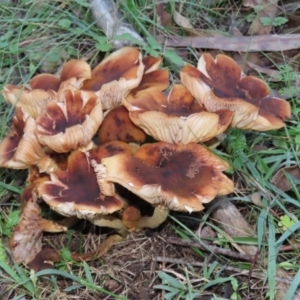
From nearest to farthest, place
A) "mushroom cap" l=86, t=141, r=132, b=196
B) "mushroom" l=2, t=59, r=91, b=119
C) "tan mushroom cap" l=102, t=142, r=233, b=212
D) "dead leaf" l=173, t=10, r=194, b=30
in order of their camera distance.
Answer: "tan mushroom cap" l=102, t=142, r=233, b=212 → "mushroom cap" l=86, t=141, r=132, b=196 → "mushroom" l=2, t=59, r=91, b=119 → "dead leaf" l=173, t=10, r=194, b=30

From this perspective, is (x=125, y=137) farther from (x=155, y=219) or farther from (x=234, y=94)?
(x=234, y=94)

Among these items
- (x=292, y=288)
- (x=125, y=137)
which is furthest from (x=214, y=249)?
(x=125, y=137)

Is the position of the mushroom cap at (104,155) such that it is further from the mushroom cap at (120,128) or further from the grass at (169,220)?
the grass at (169,220)

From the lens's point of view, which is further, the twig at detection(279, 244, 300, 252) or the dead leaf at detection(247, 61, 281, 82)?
the dead leaf at detection(247, 61, 281, 82)

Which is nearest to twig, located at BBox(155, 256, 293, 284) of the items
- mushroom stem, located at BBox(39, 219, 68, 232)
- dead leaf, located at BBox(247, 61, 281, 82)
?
mushroom stem, located at BBox(39, 219, 68, 232)

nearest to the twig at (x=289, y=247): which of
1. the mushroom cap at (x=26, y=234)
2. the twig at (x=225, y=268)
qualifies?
the twig at (x=225, y=268)

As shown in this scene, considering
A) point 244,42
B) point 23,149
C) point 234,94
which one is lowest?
point 244,42

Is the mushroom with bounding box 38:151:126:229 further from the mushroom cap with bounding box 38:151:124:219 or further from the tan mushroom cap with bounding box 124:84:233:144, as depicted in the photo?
the tan mushroom cap with bounding box 124:84:233:144
